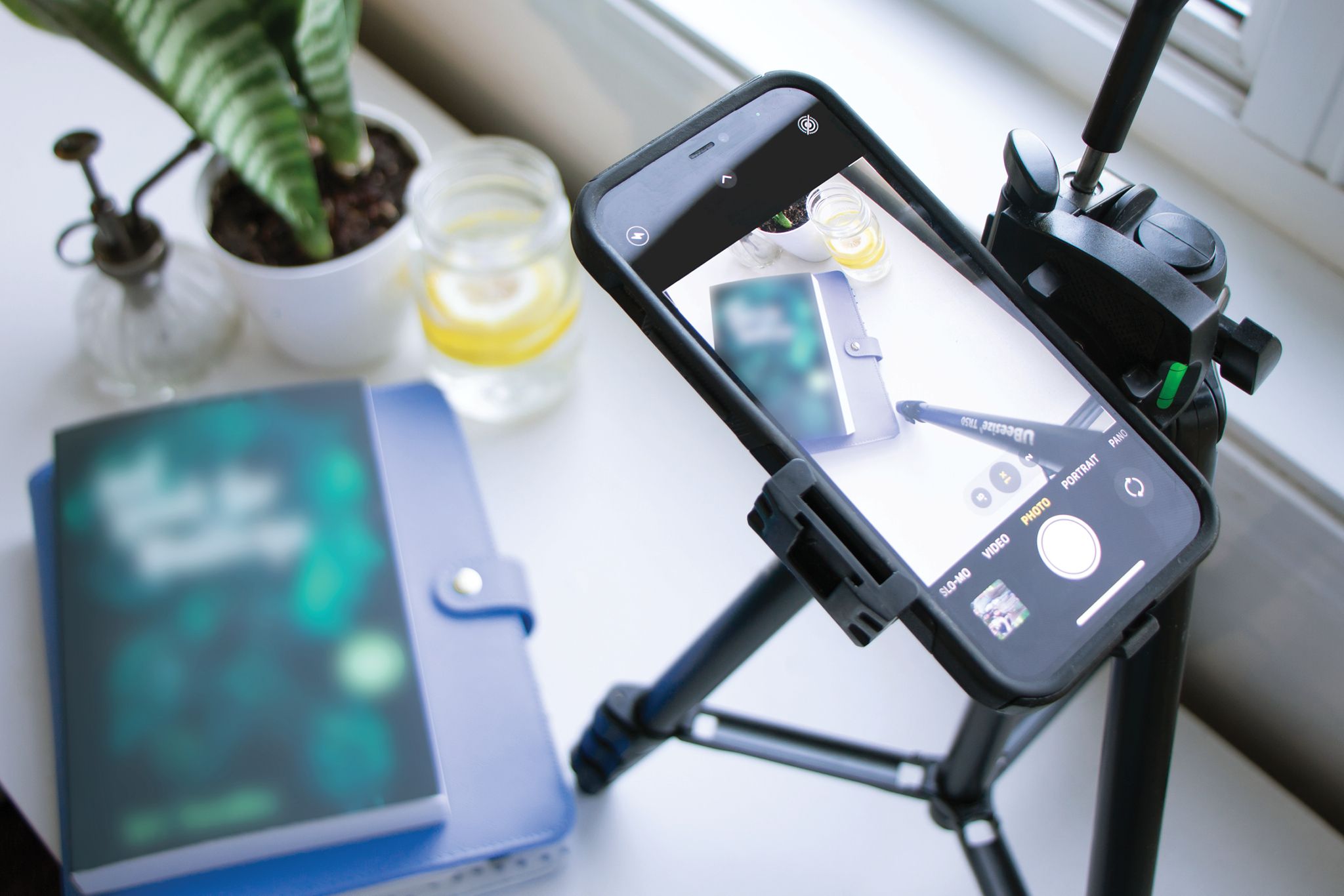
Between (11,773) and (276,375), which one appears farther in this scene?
(276,375)

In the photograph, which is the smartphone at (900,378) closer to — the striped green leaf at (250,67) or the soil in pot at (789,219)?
the soil in pot at (789,219)

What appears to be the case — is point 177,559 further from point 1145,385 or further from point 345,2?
point 1145,385

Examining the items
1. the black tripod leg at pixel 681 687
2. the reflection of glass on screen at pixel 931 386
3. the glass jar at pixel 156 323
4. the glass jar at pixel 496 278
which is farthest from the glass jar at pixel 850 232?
the glass jar at pixel 156 323

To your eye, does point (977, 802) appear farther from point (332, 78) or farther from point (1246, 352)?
point (332, 78)

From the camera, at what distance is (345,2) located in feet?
1.65

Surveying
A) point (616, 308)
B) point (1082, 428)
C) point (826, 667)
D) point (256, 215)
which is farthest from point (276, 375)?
point (1082, 428)

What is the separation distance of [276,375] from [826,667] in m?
0.36

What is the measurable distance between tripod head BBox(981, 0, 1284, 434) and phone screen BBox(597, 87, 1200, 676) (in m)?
0.02

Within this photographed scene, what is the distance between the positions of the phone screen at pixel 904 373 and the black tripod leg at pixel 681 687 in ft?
0.20

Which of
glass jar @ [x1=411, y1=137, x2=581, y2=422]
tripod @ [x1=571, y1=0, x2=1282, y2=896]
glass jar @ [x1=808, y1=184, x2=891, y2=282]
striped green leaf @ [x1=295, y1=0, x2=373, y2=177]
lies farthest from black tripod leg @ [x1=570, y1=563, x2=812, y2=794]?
striped green leaf @ [x1=295, y1=0, x2=373, y2=177]

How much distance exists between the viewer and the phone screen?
0.30 metres

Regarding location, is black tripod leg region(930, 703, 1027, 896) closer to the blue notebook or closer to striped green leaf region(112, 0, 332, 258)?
the blue notebook

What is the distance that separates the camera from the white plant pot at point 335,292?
0.53 meters

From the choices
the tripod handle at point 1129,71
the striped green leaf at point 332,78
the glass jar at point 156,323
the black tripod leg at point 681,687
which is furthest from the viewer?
the glass jar at point 156,323
